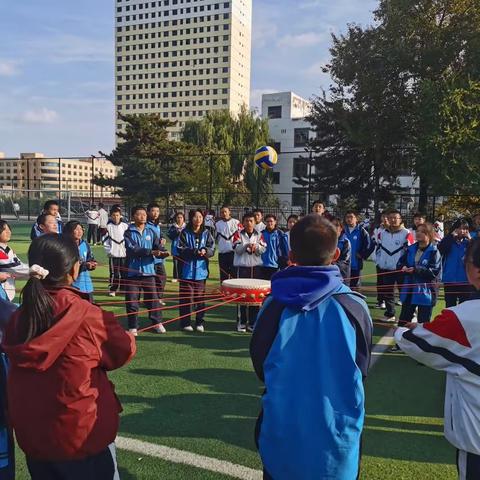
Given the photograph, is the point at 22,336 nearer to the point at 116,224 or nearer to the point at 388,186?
the point at 116,224

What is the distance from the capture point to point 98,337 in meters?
2.17

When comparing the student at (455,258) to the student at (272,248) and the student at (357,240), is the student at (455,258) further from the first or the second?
the student at (272,248)

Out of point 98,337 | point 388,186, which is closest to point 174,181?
point 388,186

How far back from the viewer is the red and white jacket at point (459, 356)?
2.10 meters

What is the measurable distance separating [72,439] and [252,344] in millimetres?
932

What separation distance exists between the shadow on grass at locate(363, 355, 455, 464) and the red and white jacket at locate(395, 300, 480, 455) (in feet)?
5.69

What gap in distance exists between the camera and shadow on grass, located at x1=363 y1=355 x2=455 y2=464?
3.84m

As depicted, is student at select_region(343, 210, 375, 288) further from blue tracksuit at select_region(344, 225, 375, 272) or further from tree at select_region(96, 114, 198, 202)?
tree at select_region(96, 114, 198, 202)

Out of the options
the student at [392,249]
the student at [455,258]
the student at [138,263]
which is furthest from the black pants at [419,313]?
the student at [138,263]

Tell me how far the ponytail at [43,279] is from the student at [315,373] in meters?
0.99

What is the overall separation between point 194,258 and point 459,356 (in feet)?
18.6

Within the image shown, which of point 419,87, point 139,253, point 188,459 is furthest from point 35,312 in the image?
point 419,87

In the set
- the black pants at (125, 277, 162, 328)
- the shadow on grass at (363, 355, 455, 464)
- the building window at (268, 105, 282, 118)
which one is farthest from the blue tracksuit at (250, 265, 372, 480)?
the building window at (268, 105, 282, 118)

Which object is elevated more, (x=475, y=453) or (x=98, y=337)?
(x=98, y=337)
